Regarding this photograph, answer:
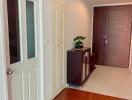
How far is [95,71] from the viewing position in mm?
4938

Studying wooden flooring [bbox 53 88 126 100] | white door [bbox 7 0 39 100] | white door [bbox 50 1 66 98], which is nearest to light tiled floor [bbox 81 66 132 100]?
wooden flooring [bbox 53 88 126 100]

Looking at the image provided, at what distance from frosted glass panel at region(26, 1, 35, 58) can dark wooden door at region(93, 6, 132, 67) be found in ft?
12.9

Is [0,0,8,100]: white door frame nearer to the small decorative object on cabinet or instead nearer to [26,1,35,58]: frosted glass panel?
[26,1,35,58]: frosted glass panel

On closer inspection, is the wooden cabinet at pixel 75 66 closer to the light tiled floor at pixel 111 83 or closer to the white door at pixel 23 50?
the light tiled floor at pixel 111 83

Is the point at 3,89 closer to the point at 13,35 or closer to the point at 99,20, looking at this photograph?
the point at 13,35

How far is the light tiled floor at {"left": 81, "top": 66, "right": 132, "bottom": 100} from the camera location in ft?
11.1

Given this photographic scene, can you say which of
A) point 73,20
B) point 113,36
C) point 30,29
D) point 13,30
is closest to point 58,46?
point 30,29

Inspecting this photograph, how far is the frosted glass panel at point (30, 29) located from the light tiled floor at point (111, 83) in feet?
6.08

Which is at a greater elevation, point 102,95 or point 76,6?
point 76,6

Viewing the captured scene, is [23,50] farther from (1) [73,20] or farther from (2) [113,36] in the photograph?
(2) [113,36]

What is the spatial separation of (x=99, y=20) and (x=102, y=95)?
A: 11.0 ft

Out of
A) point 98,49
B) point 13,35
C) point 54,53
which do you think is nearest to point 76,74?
point 54,53

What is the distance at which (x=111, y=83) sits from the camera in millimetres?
3902

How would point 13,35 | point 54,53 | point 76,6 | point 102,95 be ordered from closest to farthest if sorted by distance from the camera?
point 13,35
point 54,53
point 102,95
point 76,6
